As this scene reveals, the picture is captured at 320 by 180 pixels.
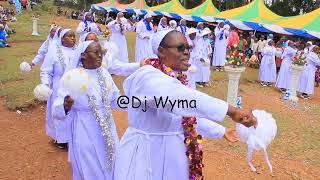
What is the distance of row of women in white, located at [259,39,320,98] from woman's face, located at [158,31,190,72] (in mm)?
11048

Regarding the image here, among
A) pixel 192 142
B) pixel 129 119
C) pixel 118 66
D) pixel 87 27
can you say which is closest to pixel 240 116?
pixel 192 142

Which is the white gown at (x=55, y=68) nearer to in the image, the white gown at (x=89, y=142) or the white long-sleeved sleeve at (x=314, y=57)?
the white gown at (x=89, y=142)

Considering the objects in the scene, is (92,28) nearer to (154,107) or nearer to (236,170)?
(236,170)

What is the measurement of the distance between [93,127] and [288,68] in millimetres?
11231

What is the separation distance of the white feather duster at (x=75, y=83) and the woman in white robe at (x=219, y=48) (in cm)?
1408

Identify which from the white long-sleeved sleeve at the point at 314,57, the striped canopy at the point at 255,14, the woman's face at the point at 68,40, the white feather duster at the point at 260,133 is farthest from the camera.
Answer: the striped canopy at the point at 255,14

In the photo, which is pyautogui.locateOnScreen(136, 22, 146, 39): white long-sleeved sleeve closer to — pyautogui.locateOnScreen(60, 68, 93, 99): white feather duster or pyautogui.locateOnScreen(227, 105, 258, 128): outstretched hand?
pyautogui.locateOnScreen(60, 68, 93, 99): white feather duster

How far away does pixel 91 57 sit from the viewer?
452cm

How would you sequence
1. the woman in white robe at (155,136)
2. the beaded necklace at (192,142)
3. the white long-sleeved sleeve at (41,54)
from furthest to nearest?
the white long-sleeved sleeve at (41,54) → the beaded necklace at (192,142) → the woman in white robe at (155,136)

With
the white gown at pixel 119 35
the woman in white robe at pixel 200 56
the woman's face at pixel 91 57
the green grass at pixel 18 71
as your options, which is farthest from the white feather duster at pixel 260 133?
the white gown at pixel 119 35

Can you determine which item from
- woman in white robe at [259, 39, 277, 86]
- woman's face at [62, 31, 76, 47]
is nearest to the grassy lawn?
woman in white robe at [259, 39, 277, 86]

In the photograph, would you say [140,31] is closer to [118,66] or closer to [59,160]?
[59,160]

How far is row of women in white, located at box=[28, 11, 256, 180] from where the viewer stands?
273 centimetres

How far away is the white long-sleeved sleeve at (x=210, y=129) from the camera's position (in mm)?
3363
